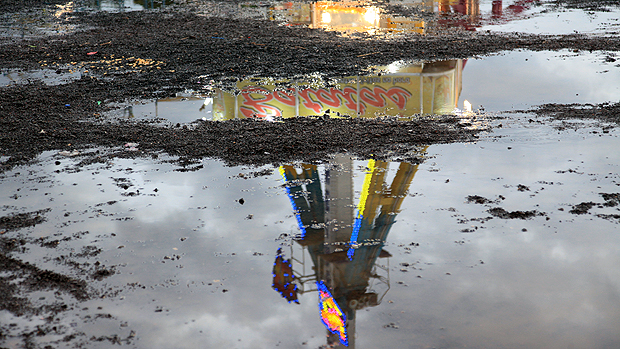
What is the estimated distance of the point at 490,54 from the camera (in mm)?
11094

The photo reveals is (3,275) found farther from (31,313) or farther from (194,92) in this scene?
(194,92)

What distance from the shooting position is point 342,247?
14.0 ft

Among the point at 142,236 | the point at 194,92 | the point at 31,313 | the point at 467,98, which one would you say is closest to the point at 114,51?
the point at 194,92

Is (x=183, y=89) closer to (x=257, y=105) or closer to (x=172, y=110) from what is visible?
(x=172, y=110)

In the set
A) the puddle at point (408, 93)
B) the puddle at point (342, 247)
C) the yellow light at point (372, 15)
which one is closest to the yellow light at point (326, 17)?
the yellow light at point (372, 15)

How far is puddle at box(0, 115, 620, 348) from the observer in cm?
336

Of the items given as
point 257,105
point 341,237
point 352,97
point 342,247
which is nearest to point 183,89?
point 257,105

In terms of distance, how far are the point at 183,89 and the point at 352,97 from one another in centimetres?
277

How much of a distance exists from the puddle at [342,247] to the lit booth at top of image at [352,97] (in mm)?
1784

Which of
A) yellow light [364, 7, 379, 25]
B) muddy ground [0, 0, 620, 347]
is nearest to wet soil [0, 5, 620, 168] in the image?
muddy ground [0, 0, 620, 347]

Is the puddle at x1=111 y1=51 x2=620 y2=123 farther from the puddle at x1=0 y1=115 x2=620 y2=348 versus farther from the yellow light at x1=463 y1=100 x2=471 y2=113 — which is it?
the puddle at x1=0 y1=115 x2=620 y2=348

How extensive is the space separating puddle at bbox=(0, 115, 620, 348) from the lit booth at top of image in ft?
5.85

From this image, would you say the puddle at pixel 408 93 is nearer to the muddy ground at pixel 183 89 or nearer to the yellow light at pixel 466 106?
the yellow light at pixel 466 106

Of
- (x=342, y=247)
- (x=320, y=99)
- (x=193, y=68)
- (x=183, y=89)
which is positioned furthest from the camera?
(x=193, y=68)
